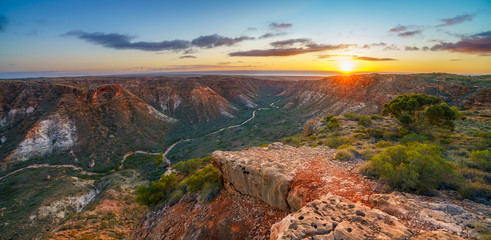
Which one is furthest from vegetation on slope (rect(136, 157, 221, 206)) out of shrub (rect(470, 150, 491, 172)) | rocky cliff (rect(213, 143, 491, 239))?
shrub (rect(470, 150, 491, 172))

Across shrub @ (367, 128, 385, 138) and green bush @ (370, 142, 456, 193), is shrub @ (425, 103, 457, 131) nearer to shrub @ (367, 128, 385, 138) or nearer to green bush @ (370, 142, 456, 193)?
shrub @ (367, 128, 385, 138)

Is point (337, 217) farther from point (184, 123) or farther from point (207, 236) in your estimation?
point (184, 123)

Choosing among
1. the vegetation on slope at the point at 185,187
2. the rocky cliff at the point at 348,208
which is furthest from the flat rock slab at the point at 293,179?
the vegetation on slope at the point at 185,187

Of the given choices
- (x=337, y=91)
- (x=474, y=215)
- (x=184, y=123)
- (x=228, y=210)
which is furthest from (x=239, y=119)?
(x=474, y=215)

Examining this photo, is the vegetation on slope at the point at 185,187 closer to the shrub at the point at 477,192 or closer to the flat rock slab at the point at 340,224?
the flat rock slab at the point at 340,224

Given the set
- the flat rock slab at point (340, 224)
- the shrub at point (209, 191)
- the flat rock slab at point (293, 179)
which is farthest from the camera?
the shrub at point (209, 191)

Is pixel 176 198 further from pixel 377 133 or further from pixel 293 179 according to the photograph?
pixel 377 133

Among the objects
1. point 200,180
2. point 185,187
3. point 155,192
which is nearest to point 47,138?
point 155,192

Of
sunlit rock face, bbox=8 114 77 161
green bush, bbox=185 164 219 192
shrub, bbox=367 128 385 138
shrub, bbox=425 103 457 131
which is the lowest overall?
sunlit rock face, bbox=8 114 77 161
